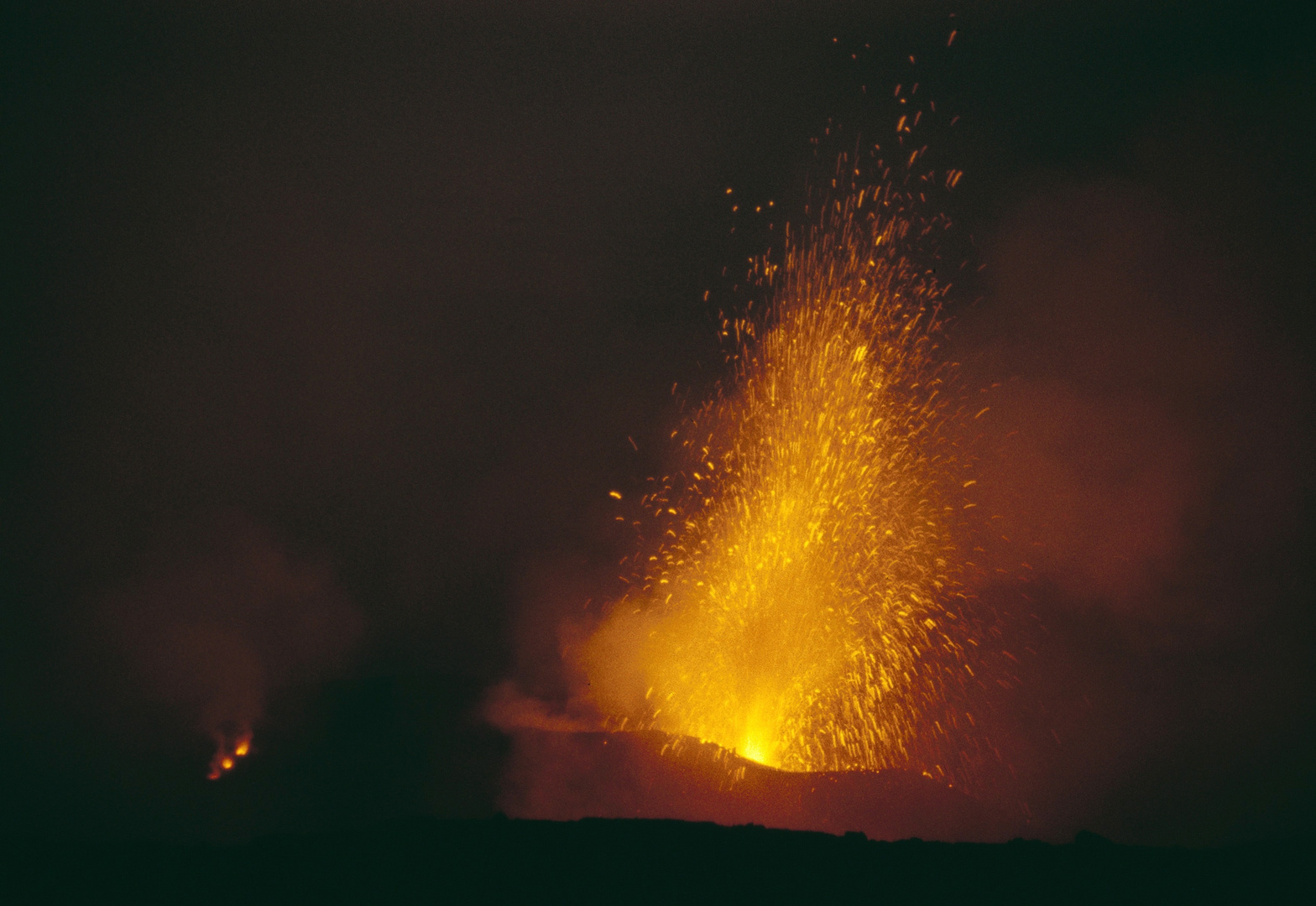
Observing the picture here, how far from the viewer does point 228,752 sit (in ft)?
27.0

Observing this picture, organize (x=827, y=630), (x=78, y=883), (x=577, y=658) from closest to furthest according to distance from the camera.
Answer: (x=78, y=883) < (x=827, y=630) < (x=577, y=658)

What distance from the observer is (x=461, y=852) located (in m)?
4.46

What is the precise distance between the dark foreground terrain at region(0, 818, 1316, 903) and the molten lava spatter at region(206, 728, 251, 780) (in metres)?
3.88

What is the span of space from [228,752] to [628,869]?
A: 6.26 meters

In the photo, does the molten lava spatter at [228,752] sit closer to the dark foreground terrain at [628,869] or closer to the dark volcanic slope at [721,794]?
the dark volcanic slope at [721,794]

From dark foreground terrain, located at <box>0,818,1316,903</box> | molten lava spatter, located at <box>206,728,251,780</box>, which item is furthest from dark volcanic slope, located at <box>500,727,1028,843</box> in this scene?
molten lava spatter, located at <box>206,728,251,780</box>

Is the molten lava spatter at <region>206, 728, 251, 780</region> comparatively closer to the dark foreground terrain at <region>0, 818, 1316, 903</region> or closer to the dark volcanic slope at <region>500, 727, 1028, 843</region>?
the dark volcanic slope at <region>500, 727, 1028, 843</region>

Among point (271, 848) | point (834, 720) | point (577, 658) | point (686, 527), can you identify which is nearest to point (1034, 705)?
point (834, 720)

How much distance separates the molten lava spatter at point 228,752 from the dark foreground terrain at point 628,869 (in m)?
3.88

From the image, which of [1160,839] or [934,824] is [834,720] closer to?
[934,824]

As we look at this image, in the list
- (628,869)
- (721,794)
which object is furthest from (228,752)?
(628,869)

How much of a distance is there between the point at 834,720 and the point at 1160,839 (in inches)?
218

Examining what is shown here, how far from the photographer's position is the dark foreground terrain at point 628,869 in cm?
411

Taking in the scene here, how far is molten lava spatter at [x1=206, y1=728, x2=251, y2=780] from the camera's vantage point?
805 centimetres
